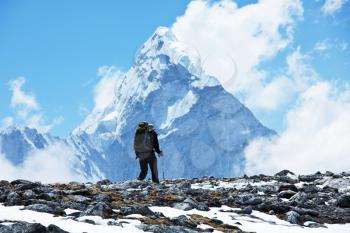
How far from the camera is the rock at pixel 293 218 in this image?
16.4 meters

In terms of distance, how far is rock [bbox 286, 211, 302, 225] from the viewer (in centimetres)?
1638

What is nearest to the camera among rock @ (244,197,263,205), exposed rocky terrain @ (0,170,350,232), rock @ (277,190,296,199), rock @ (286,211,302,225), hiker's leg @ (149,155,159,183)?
exposed rocky terrain @ (0,170,350,232)

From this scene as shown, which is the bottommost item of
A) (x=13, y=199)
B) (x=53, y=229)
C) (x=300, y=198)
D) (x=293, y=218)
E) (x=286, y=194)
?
(x=53, y=229)

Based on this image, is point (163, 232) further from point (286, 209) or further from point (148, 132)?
point (148, 132)

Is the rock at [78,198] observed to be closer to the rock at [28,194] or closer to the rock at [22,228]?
the rock at [28,194]

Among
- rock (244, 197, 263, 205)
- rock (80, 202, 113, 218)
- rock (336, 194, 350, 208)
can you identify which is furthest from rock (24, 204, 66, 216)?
rock (336, 194, 350, 208)

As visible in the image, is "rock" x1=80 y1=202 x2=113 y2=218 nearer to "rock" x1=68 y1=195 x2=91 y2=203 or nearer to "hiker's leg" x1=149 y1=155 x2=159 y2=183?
"rock" x1=68 y1=195 x2=91 y2=203

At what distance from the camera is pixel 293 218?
16.4 meters

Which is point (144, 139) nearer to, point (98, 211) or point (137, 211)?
point (137, 211)

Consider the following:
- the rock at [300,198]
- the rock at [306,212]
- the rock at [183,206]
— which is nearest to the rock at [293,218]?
the rock at [306,212]

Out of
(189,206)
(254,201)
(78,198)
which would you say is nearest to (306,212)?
(254,201)

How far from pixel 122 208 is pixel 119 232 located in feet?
9.78

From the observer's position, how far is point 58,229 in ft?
36.7

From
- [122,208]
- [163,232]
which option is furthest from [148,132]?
[163,232]
